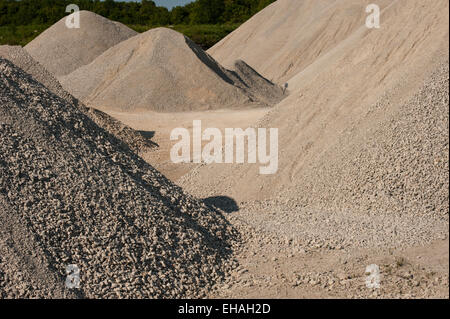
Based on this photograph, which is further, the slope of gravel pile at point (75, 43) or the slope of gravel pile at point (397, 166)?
the slope of gravel pile at point (75, 43)

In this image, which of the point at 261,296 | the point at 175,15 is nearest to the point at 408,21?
the point at 261,296

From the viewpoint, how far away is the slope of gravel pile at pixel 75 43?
31375mm

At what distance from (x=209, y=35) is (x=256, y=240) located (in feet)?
124

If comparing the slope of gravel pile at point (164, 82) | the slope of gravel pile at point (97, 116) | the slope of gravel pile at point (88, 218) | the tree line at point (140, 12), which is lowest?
the slope of gravel pile at point (88, 218)

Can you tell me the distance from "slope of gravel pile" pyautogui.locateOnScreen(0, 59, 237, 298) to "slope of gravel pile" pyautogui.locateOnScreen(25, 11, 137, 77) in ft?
77.1

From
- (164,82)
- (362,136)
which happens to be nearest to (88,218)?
(362,136)

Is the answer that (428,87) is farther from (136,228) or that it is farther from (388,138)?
(136,228)

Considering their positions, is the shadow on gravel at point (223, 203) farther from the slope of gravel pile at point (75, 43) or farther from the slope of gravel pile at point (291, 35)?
the slope of gravel pile at point (75, 43)

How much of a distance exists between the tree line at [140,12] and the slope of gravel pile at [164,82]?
28395mm

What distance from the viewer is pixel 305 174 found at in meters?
9.82
